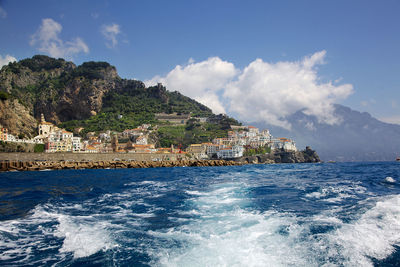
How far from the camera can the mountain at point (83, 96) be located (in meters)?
126

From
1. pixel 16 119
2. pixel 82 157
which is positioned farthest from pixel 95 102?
pixel 82 157

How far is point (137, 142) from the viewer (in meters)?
97.4

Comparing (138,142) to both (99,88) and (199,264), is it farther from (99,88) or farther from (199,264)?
(199,264)

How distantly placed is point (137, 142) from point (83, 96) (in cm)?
5714

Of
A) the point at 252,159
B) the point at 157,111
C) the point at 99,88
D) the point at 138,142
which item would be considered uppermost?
the point at 99,88

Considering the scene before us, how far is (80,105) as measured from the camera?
13138 centimetres

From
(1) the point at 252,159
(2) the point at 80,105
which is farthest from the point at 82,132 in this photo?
(1) the point at 252,159

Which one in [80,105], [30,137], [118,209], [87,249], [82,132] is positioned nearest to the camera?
[87,249]

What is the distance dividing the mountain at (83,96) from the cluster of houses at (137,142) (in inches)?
521

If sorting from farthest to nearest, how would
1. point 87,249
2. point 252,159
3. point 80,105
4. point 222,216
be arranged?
point 80,105 → point 252,159 → point 222,216 → point 87,249

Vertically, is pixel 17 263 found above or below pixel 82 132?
below

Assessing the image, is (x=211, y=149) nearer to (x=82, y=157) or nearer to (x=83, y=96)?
(x=82, y=157)

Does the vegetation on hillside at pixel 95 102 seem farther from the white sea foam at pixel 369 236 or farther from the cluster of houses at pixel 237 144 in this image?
the white sea foam at pixel 369 236

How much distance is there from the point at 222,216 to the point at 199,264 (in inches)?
172
